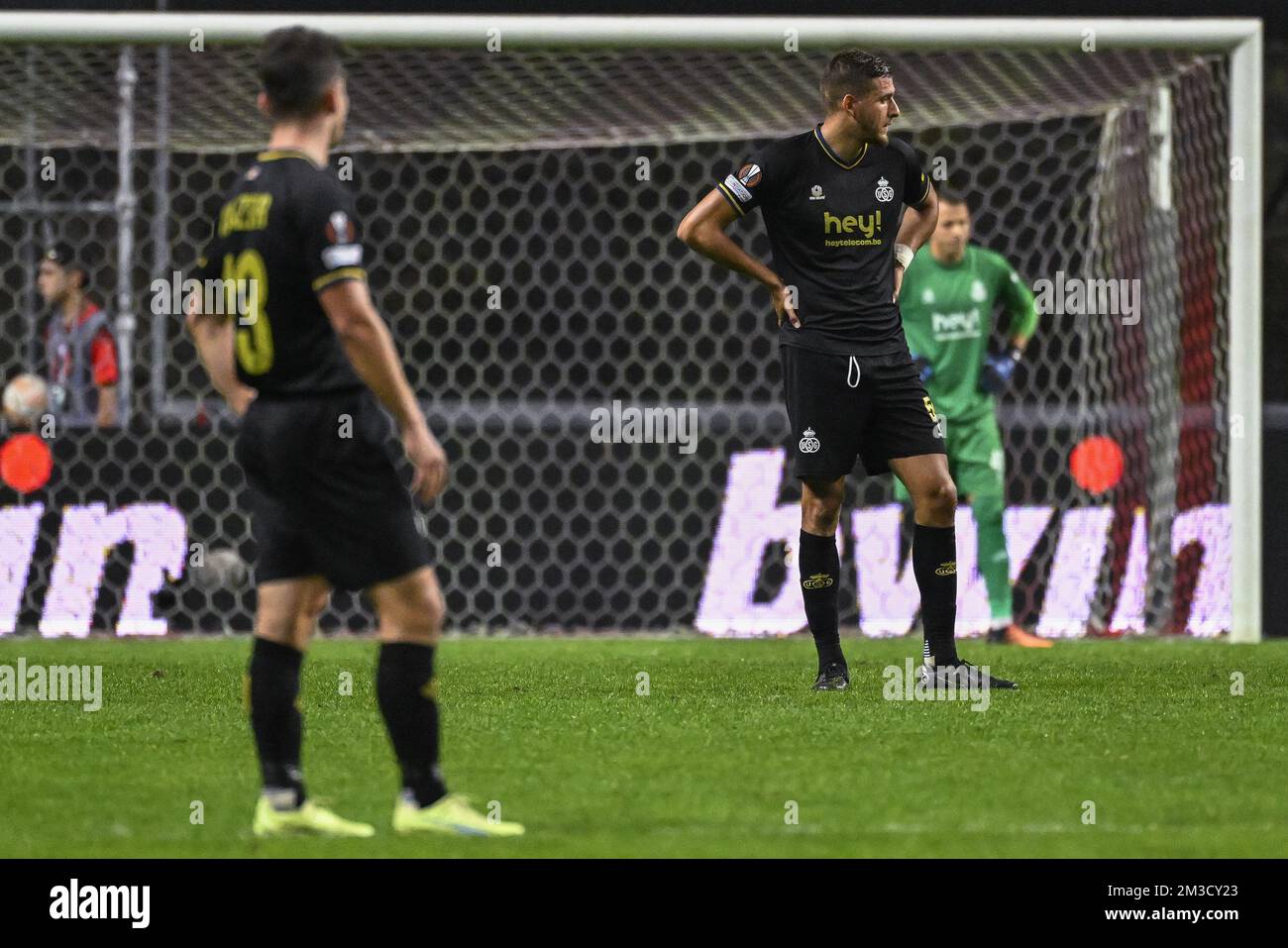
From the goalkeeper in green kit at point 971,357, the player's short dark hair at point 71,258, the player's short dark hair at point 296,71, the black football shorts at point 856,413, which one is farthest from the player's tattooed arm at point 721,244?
the player's short dark hair at point 71,258

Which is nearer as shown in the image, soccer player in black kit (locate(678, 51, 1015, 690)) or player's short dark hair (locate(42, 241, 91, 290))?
soccer player in black kit (locate(678, 51, 1015, 690))

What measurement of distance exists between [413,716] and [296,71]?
1224 millimetres

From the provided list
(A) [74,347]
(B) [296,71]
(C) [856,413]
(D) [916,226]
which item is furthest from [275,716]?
(A) [74,347]

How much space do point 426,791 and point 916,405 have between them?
2.93 m

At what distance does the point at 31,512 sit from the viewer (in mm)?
9203

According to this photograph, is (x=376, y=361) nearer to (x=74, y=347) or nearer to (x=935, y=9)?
(x=935, y=9)

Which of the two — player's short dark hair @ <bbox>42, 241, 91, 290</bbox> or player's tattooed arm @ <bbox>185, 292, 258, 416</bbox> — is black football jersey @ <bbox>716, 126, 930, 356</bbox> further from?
player's short dark hair @ <bbox>42, 241, 91, 290</bbox>

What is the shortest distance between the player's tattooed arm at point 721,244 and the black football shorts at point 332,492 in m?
2.65

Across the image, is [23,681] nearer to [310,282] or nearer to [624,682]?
[624,682]

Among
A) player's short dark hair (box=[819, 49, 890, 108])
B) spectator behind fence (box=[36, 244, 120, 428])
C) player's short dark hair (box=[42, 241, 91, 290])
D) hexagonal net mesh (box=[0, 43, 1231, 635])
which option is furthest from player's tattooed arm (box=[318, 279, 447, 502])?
player's short dark hair (box=[42, 241, 91, 290])

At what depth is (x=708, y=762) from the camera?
191 inches

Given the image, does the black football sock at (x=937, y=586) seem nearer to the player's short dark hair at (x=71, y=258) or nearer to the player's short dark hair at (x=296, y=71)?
the player's short dark hair at (x=296, y=71)

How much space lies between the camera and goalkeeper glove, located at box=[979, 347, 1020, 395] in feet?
28.3

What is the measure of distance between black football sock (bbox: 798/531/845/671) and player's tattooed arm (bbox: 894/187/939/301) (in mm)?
888
